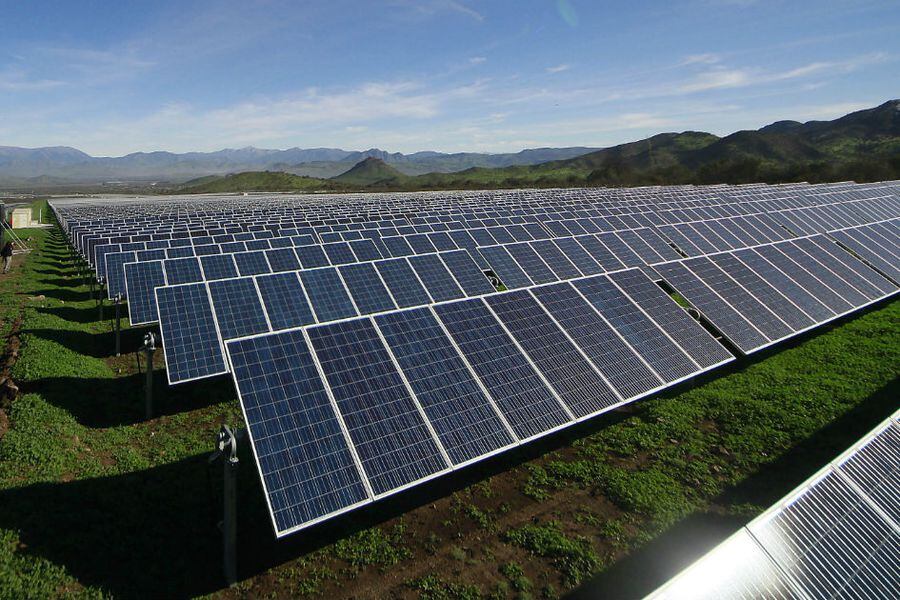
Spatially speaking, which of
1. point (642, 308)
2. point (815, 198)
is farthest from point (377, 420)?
point (815, 198)

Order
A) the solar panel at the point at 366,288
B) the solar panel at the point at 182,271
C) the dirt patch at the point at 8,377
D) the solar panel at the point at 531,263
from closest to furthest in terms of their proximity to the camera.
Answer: the dirt patch at the point at 8,377, the solar panel at the point at 366,288, the solar panel at the point at 182,271, the solar panel at the point at 531,263

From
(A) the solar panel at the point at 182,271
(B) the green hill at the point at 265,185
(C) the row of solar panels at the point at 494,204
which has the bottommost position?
(A) the solar panel at the point at 182,271

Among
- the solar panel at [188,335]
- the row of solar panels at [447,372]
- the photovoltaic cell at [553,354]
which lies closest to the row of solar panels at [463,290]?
the solar panel at [188,335]

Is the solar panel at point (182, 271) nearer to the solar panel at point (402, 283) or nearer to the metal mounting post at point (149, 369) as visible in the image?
the metal mounting post at point (149, 369)

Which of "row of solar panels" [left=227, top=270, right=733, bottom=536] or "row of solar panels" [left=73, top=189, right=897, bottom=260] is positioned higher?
"row of solar panels" [left=73, top=189, right=897, bottom=260]

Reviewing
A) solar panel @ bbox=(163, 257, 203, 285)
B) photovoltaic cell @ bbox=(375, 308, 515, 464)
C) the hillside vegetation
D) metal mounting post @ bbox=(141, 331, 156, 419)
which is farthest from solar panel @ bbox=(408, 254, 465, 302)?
the hillside vegetation

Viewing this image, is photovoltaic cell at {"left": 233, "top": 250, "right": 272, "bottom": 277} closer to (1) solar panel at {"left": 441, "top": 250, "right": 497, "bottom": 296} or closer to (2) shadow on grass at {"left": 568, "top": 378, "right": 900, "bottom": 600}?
(1) solar panel at {"left": 441, "top": 250, "right": 497, "bottom": 296}

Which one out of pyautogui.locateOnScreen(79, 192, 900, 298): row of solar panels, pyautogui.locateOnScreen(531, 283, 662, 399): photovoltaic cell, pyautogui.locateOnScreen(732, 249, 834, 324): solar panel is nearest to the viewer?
pyautogui.locateOnScreen(531, 283, 662, 399): photovoltaic cell

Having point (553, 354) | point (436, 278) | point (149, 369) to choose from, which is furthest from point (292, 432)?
point (436, 278)
